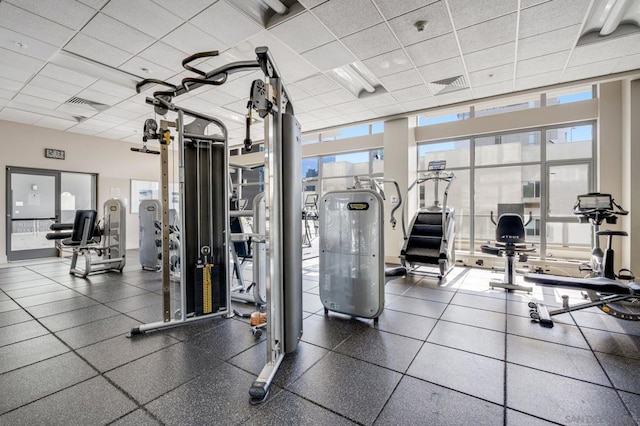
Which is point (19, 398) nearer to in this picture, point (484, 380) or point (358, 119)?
point (484, 380)

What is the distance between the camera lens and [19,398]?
1.83 metres

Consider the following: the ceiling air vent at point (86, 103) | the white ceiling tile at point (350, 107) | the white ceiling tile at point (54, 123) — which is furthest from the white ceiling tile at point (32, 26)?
the white ceiling tile at point (350, 107)

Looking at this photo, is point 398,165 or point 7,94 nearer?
point 7,94

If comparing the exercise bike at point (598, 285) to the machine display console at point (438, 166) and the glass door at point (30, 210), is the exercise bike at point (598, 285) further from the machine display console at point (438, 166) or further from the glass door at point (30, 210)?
the glass door at point (30, 210)

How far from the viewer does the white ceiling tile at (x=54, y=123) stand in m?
6.73

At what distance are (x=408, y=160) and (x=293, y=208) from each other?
16.4 feet

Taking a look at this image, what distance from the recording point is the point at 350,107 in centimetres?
619

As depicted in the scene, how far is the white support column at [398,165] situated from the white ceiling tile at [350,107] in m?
0.93

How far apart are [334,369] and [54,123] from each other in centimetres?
868

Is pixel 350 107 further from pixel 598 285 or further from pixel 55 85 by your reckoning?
pixel 55 85

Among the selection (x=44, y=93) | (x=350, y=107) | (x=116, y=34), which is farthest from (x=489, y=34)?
(x=44, y=93)

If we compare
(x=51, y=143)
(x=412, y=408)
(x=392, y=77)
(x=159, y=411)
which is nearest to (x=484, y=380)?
(x=412, y=408)

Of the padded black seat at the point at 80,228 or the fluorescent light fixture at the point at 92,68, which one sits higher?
the fluorescent light fixture at the point at 92,68

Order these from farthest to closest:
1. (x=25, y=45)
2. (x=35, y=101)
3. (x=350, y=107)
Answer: (x=350, y=107), (x=35, y=101), (x=25, y=45)
